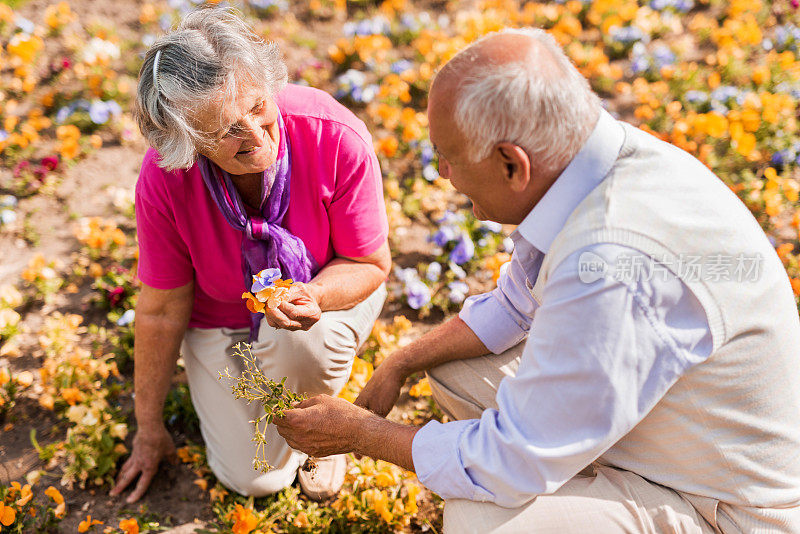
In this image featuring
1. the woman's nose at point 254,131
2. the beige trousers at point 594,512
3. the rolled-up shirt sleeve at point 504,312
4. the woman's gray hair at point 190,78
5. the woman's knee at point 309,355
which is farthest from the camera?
the woman's knee at point 309,355

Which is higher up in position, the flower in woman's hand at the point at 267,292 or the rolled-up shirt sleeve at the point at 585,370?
the rolled-up shirt sleeve at the point at 585,370

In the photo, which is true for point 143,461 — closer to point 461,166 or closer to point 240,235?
point 240,235

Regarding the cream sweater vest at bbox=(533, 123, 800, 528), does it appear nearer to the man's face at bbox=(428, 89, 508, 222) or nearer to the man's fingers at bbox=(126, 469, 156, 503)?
the man's face at bbox=(428, 89, 508, 222)

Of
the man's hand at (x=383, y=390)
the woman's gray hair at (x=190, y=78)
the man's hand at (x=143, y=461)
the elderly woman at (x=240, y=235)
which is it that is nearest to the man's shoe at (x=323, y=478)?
the elderly woman at (x=240, y=235)

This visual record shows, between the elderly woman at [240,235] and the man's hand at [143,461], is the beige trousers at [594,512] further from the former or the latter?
the man's hand at [143,461]

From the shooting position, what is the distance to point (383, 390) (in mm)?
2373

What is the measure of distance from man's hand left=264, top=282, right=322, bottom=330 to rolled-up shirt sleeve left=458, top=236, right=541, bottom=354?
59cm

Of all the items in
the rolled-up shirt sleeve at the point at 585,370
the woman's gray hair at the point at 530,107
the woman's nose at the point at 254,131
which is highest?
the woman's gray hair at the point at 530,107

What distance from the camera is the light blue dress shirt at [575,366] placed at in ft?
4.91

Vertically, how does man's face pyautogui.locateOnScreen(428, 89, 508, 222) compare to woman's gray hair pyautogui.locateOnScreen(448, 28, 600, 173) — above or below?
below

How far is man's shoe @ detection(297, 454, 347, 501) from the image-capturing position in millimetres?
2619

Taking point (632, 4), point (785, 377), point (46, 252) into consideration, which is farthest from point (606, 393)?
point (632, 4)

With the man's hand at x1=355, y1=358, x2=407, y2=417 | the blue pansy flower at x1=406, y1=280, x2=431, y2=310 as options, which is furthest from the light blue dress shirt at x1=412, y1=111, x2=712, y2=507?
the blue pansy flower at x1=406, y1=280, x2=431, y2=310

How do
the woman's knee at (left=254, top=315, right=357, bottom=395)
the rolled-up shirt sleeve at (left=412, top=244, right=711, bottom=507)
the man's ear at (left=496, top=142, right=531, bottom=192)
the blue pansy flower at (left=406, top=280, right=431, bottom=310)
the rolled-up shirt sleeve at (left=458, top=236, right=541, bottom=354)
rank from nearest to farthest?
the rolled-up shirt sleeve at (left=412, top=244, right=711, bottom=507) → the man's ear at (left=496, top=142, right=531, bottom=192) → the rolled-up shirt sleeve at (left=458, top=236, right=541, bottom=354) → the woman's knee at (left=254, top=315, right=357, bottom=395) → the blue pansy flower at (left=406, top=280, right=431, bottom=310)
